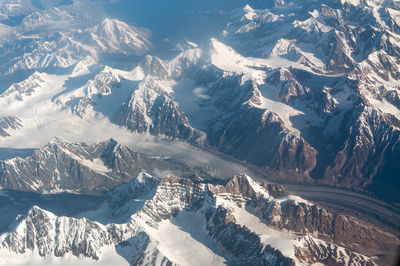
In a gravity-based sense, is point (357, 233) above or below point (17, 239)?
above

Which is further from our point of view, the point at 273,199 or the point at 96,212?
the point at 96,212

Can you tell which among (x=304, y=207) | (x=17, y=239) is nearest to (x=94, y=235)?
(x=17, y=239)

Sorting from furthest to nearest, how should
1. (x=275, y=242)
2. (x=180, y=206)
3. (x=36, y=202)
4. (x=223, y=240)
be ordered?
(x=36, y=202)
(x=180, y=206)
(x=223, y=240)
(x=275, y=242)

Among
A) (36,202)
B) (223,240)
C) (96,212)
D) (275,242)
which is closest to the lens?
(275,242)

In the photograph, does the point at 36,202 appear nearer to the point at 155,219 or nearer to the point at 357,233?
the point at 155,219

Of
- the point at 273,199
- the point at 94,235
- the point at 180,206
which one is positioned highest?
the point at 273,199

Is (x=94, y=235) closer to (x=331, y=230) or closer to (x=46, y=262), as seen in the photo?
(x=46, y=262)
